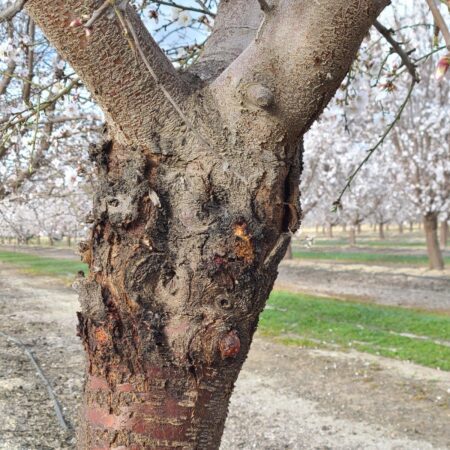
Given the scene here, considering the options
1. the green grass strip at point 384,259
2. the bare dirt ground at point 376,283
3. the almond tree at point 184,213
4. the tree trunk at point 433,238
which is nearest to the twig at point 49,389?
the almond tree at point 184,213

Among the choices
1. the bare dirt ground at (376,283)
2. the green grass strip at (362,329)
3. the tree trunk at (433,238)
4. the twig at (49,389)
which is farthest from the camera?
the tree trunk at (433,238)

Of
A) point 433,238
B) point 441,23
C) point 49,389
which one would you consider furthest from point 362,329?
point 433,238

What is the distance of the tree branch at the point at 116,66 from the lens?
1.39 m

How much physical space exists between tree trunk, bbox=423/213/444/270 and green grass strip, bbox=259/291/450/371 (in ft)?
19.6

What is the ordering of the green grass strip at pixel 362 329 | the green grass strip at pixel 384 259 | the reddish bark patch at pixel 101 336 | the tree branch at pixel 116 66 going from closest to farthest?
the tree branch at pixel 116 66
the reddish bark patch at pixel 101 336
the green grass strip at pixel 362 329
the green grass strip at pixel 384 259

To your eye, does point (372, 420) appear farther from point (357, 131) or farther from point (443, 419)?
point (357, 131)

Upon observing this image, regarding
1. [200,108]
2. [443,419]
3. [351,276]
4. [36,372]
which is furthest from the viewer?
[351,276]

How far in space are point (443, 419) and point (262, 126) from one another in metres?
4.74

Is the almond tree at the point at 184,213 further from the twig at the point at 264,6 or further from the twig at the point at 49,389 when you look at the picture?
the twig at the point at 49,389

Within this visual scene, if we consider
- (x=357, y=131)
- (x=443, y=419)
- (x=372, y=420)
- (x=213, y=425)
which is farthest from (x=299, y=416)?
(x=357, y=131)

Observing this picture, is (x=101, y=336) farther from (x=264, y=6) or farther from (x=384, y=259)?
(x=384, y=259)

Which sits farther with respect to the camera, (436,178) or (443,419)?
(436,178)

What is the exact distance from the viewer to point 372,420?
17.1ft

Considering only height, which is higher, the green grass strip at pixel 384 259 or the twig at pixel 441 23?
the twig at pixel 441 23
